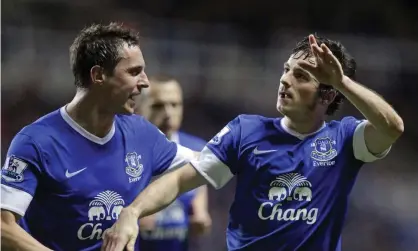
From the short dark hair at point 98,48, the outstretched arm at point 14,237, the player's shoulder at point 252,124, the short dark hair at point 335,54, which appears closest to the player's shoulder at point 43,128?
Result: the short dark hair at point 98,48

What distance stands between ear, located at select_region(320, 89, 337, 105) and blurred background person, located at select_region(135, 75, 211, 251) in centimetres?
102

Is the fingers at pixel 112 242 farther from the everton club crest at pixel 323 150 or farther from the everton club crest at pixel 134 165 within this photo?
the everton club crest at pixel 323 150

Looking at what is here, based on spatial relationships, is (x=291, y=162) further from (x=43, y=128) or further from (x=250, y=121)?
(x=43, y=128)

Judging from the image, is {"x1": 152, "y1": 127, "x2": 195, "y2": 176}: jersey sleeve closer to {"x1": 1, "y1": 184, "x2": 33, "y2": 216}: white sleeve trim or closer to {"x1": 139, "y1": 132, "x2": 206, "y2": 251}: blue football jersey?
{"x1": 1, "y1": 184, "x2": 33, "y2": 216}: white sleeve trim

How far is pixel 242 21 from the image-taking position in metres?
7.52

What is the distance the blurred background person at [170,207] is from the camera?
365cm

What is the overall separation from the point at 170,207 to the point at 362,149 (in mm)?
1163

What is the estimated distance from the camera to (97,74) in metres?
2.82

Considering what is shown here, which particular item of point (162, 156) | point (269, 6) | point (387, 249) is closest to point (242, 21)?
point (269, 6)

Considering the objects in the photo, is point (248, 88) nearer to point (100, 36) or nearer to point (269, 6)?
point (269, 6)

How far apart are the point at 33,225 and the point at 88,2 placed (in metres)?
4.44

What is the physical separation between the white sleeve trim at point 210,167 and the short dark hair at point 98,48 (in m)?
0.43

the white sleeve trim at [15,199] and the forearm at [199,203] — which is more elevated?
the white sleeve trim at [15,199]

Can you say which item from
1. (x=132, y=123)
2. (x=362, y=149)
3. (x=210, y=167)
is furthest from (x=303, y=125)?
(x=132, y=123)
